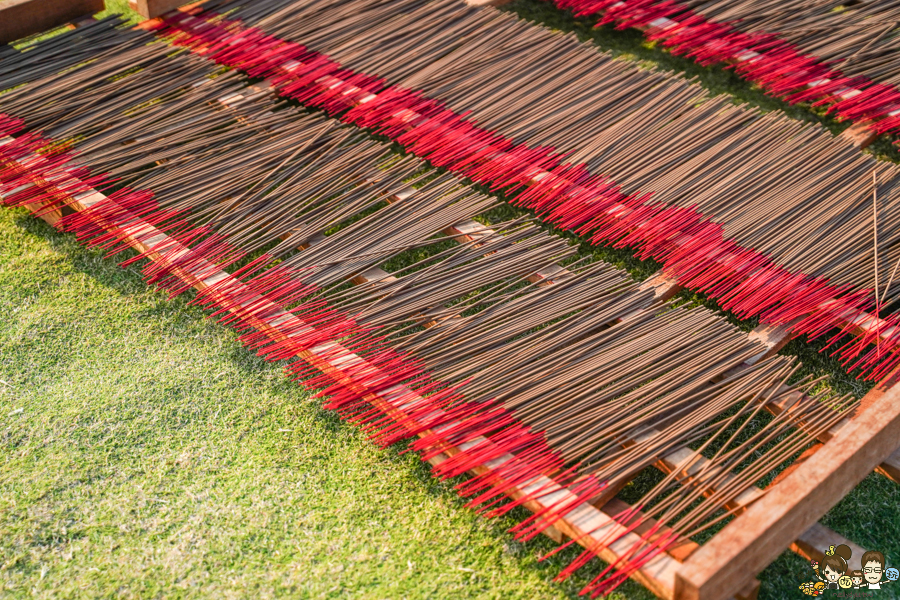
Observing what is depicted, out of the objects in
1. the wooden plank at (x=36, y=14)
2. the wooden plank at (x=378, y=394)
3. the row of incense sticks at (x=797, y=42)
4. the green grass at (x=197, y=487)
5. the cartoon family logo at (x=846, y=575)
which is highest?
the row of incense sticks at (x=797, y=42)

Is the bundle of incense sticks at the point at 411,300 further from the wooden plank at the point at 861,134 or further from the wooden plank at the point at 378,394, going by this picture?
the wooden plank at the point at 861,134

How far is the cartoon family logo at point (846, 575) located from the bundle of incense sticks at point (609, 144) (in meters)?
0.66

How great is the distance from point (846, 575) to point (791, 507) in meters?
0.44

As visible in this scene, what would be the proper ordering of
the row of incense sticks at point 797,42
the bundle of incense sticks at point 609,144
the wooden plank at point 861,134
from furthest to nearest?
the row of incense sticks at point 797,42 → the wooden plank at point 861,134 → the bundle of incense sticks at point 609,144

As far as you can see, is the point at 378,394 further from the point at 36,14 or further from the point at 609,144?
the point at 36,14

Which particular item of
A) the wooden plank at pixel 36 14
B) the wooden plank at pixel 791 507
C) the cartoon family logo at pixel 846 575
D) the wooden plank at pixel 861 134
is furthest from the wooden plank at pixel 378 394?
the wooden plank at pixel 861 134

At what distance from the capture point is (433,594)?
7.81 feet

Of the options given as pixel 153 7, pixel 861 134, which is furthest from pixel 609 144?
pixel 153 7

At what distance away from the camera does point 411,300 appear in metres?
2.97

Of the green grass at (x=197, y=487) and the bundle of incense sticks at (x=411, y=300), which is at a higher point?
the bundle of incense sticks at (x=411, y=300)

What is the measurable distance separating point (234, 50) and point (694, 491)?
3.09 meters

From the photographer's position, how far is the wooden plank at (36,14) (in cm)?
422

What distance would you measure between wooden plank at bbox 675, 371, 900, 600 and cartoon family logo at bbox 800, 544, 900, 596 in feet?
0.56

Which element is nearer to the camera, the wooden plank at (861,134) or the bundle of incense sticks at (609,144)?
the bundle of incense sticks at (609,144)
